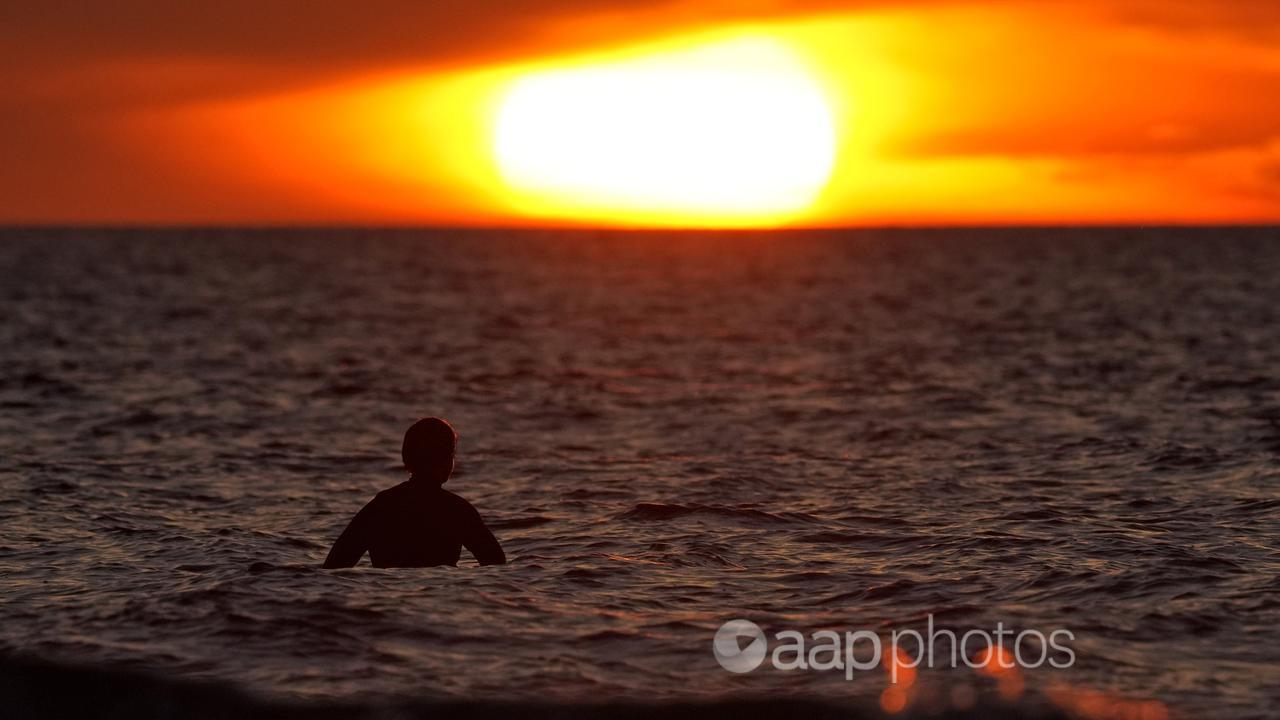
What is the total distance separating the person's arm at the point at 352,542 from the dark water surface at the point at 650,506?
113mm

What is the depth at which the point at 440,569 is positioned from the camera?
10.5m

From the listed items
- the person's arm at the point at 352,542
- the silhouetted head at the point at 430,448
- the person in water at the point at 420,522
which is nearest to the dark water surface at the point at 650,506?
the person's arm at the point at 352,542

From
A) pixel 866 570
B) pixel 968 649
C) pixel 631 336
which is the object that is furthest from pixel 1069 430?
pixel 631 336

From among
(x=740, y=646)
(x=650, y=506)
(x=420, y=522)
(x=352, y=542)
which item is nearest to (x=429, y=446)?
(x=420, y=522)

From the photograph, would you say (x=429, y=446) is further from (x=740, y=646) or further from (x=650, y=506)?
(x=650, y=506)

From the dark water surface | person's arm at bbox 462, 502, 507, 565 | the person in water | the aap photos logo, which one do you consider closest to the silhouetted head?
the person in water

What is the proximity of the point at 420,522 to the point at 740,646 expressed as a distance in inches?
114

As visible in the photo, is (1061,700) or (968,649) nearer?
(1061,700)

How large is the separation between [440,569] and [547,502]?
4692mm

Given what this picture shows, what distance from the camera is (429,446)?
9844mm

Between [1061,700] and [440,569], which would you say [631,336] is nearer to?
[440,569]

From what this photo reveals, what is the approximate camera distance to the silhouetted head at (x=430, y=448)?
984 centimetres

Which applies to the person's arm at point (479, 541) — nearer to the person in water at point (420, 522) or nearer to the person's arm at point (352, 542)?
the person in water at point (420, 522)

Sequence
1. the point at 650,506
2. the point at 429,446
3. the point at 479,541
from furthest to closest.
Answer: the point at 650,506 → the point at 479,541 → the point at 429,446
